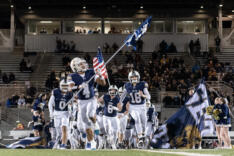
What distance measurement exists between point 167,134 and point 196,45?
24.7 meters

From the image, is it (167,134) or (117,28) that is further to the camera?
(117,28)

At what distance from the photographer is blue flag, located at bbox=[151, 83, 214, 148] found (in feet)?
40.3

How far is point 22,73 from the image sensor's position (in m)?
33.2

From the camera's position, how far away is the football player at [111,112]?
16.3 m

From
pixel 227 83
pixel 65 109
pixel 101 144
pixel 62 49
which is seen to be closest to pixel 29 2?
pixel 62 49

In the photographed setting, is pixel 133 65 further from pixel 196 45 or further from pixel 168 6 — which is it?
pixel 168 6

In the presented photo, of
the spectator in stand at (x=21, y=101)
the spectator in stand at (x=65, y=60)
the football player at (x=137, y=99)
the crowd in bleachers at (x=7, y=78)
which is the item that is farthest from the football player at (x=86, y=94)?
the spectator in stand at (x=65, y=60)

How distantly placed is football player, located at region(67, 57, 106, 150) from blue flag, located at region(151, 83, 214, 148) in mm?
2140

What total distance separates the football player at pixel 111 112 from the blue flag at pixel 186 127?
3.54m

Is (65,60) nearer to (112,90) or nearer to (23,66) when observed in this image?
(23,66)

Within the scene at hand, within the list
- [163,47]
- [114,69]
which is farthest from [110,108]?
[163,47]

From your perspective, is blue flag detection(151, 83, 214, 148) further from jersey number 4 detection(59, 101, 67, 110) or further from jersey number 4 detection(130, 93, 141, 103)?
jersey number 4 detection(59, 101, 67, 110)

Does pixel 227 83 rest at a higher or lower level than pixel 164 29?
lower

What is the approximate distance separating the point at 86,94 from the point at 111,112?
207 inches
